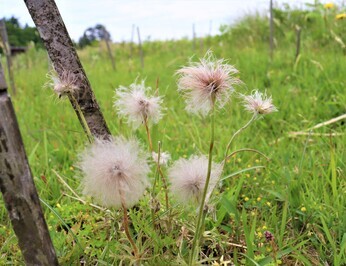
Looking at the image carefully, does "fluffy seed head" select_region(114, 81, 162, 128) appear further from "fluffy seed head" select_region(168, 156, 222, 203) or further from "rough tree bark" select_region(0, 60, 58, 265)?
"rough tree bark" select_region(0, 60, 58, 265)

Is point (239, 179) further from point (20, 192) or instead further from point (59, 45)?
point (20, 192)

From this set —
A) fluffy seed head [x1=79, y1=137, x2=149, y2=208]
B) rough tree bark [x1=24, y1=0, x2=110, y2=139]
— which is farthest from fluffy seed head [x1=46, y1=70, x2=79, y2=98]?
fluffy seed head [x1=79, y1=137, x2=149, y2=208]

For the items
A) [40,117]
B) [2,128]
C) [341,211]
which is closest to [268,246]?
[341,211]

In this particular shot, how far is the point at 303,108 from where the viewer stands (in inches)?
152

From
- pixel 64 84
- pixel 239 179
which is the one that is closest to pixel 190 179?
pixel 64 84

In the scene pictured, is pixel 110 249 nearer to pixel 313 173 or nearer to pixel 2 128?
pixel 2 128

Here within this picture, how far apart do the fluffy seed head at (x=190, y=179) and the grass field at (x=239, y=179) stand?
0.56 feet

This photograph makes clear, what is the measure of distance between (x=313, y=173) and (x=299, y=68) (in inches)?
120

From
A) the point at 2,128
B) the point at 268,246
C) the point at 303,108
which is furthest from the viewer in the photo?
the point at 303,108

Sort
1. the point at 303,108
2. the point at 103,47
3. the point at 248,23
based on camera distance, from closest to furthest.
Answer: the point at 303,108 → the point at 248,23 → the point at 103,47

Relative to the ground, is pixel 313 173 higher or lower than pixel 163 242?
lower

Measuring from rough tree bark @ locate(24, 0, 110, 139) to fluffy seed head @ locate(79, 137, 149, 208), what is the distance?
0.75 ft

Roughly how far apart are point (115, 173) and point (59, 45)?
47 cm

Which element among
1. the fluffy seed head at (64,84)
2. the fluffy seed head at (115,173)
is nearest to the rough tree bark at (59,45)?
the fluffy seed head at (64,84)
